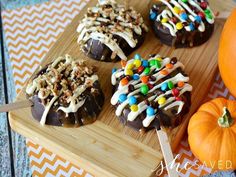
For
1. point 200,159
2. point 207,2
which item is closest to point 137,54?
point 207,2

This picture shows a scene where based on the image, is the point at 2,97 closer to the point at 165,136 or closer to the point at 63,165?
the point at 63,165

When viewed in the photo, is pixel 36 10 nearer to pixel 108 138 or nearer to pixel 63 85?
pixel 63 85

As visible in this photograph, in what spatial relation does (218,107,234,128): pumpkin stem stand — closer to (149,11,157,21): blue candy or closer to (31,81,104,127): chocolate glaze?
(31,81,104,127): chocolate glaze

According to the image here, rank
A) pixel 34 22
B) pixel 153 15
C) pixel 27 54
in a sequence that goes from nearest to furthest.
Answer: pixel 153 15 < pixel 27 54 < pixel 34 22

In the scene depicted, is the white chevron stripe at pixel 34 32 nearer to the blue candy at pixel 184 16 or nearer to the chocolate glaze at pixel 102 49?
the chocolate glaze at pixel 102 49

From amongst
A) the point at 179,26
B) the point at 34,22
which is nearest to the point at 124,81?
the point at 179,26

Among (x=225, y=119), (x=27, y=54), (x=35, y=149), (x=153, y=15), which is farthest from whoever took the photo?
(x=27, y=54)

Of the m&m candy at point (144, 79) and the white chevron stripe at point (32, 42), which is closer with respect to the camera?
the m&m candy at point (144, 79)

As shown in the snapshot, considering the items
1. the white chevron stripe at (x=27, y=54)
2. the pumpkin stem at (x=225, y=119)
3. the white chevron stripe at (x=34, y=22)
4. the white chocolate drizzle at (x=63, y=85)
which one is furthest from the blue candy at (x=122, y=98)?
the white chevron stripe at (x=34, y=22)
